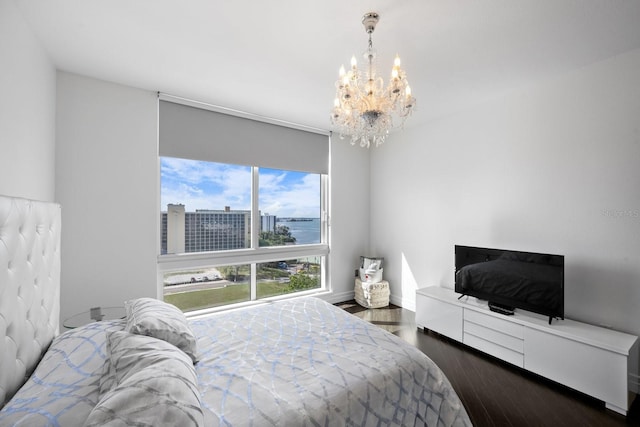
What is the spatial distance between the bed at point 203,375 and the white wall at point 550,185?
1887 mm

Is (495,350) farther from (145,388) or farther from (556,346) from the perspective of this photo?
(145,388)

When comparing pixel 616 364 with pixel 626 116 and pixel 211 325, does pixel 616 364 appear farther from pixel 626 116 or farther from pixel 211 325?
pixel 211 325

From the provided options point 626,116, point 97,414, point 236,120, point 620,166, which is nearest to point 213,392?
point 97,414

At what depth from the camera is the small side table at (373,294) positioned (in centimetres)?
401

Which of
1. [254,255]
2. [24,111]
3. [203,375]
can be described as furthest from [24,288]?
[254,255]

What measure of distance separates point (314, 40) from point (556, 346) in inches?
120

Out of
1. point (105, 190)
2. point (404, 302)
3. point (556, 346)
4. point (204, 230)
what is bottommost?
point (404, 302)

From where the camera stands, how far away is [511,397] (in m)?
2.16

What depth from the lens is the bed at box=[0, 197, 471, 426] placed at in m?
0.95

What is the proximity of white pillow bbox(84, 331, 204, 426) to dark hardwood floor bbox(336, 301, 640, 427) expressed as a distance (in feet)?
6.37

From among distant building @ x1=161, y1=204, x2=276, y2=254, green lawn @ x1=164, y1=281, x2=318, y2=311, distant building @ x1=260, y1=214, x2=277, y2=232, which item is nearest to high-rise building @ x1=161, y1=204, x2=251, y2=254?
distant building @ x1=161, y1=204, x2=276, y2=254

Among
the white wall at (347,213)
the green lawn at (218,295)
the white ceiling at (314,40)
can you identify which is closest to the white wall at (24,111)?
the white ceiling at (314,40)

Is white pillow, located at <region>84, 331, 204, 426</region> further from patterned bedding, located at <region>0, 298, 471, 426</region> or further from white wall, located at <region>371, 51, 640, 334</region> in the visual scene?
white wall, located at <region>371, 51, 640, 334</region>

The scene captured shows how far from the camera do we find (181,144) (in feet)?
10.1
